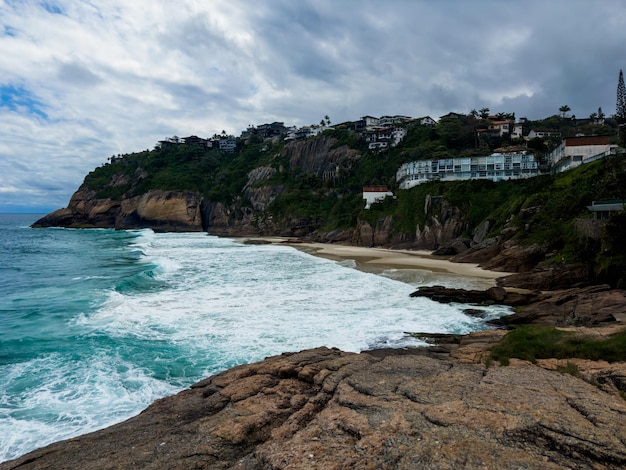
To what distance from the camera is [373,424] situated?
6695 mm

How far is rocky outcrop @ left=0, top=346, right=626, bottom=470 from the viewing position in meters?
5.64

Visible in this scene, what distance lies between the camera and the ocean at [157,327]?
491 inches

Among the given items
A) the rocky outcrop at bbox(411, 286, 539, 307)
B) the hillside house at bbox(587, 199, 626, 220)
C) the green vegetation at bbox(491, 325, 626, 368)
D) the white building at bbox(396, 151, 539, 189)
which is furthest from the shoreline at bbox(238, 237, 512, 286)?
the white building at bbox(396, 151, 539, 189)

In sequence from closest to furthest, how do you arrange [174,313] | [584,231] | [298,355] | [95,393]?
[298,355]
[95,393]
[174,313]
[584,231]

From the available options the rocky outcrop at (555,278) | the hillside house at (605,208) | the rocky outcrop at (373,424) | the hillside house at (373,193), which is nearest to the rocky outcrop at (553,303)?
the rocky outcrop at (555,278)

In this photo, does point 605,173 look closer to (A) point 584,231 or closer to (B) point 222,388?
(A) point 584,231

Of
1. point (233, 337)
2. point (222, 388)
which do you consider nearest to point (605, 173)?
point (233, 337)

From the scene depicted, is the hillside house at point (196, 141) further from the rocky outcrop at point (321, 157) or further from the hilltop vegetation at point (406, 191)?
the rocky outcrop at point (321, 157)

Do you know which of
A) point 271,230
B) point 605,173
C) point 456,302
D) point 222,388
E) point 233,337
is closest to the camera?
point 222,388

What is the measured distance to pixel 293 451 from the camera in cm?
617

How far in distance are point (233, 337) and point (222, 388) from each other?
7.44 metres

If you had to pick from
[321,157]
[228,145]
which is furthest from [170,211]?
[228,145]

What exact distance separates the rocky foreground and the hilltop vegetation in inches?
755

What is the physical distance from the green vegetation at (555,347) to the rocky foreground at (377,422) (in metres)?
0.75
